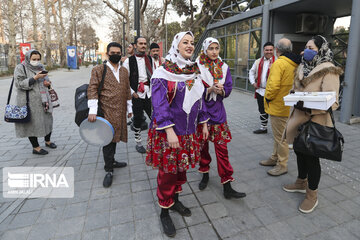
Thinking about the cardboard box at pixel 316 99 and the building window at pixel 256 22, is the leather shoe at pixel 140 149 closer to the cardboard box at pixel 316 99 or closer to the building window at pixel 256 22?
the cardboard box at pixel 316 99

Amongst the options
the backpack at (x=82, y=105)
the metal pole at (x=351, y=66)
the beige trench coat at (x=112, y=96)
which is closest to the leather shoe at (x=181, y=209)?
the beige trench coat at (x=112, y=96)

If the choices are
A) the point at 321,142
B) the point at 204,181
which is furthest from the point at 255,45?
the point at 321,142

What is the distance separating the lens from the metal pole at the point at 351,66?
5.88 m

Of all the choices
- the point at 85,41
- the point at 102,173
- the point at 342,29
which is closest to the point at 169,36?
the point at 85,41

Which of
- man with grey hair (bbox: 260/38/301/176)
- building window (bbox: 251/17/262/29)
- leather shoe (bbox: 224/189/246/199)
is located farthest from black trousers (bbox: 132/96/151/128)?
building window (bbox: 251/17/262/29)

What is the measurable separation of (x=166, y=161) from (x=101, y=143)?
4.10 ft

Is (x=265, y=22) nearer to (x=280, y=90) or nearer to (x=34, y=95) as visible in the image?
(x=280, y=90)

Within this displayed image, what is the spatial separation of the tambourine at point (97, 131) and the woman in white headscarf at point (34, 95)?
5.57 feet

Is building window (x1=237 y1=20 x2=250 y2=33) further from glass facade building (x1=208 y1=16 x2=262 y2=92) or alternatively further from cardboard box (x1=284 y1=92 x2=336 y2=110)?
cardboard box (x1=284 y1=92 x2=336 y2=110)

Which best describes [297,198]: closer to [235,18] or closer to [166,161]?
[166,161]

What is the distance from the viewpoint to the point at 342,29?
9.53 m

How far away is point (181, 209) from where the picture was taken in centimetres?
275

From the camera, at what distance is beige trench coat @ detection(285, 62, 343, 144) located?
Answer: 2.52 metres

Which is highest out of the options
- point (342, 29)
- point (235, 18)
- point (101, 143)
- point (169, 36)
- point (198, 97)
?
point (169, 36)
